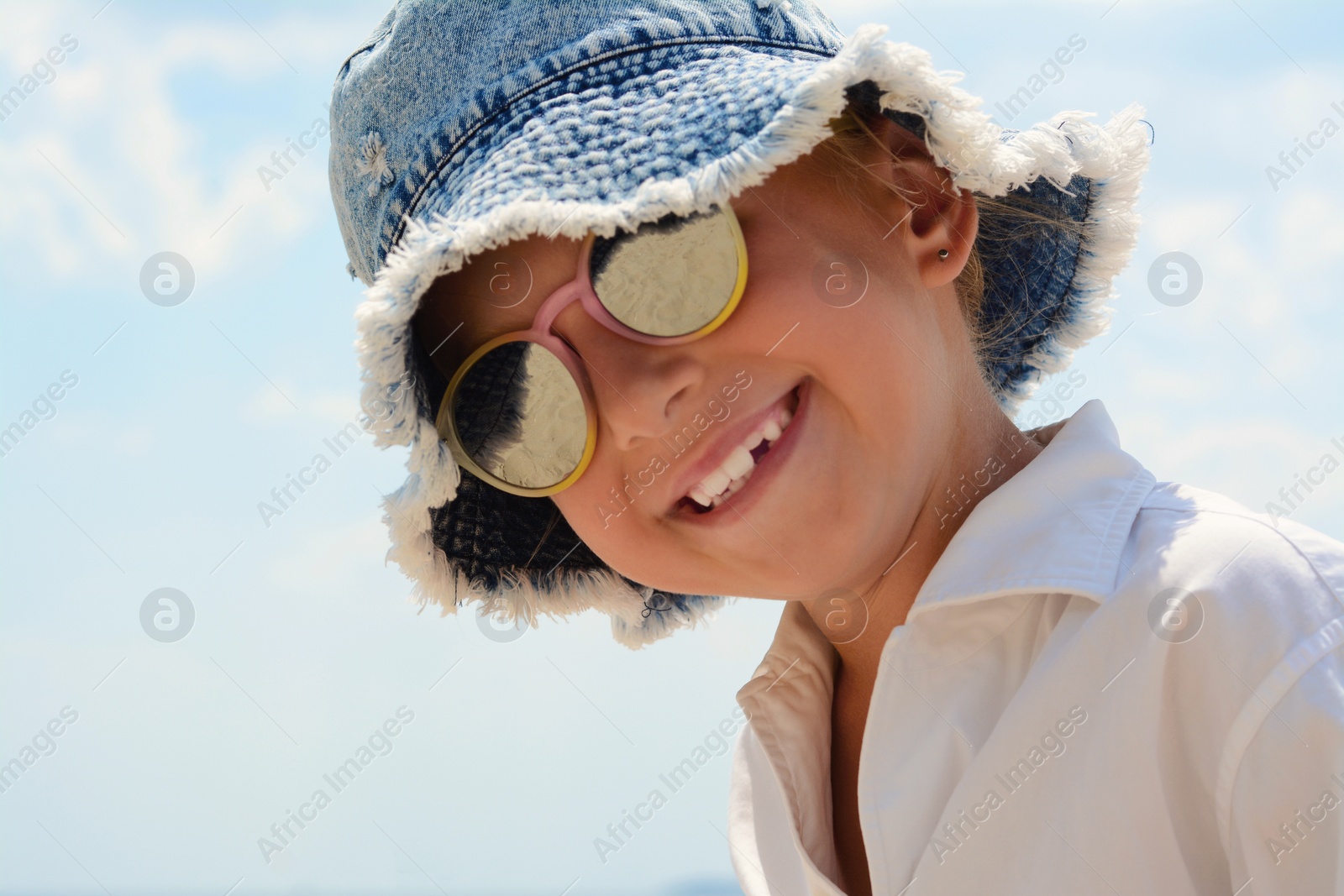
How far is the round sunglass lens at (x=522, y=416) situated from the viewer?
1.48 metres

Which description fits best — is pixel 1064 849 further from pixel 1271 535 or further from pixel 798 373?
pixel 798 373

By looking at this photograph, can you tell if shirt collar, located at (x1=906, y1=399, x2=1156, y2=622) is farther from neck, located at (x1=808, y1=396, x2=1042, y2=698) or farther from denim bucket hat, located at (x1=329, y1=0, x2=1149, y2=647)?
denim bucket hat, located at (x1=329, y1=0, x2=1149, y2=647)

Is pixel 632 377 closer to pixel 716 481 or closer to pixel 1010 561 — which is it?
pixel 716 481

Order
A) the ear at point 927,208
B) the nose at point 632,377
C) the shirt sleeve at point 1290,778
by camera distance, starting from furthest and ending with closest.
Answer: the ear at point 927,208
the nose at point 632,377
the shirt sleeve at point 1290,778

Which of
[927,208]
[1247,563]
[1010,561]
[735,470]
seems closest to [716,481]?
[735,470]

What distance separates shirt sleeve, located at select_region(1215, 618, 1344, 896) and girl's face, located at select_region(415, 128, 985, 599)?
0.53 meters

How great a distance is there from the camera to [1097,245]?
1.85 metres

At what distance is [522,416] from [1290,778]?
1048mm

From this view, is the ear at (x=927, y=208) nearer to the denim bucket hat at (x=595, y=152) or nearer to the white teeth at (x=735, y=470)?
the denim bucket hat at (x=595, y=152)

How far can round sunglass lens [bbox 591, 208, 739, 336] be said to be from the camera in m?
1.35

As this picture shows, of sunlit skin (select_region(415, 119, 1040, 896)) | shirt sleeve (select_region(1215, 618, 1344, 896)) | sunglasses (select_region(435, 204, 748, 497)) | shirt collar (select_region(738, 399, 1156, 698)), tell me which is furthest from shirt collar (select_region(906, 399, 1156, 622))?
sunglasses (select_region(435, 204, 748, 497))

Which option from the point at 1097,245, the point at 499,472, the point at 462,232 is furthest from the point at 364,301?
the point at 1097,245

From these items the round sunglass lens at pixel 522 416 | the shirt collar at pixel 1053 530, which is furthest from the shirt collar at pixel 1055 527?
the round sunglass lens at pixel 522 416

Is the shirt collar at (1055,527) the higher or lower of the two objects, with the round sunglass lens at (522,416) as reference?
lower
